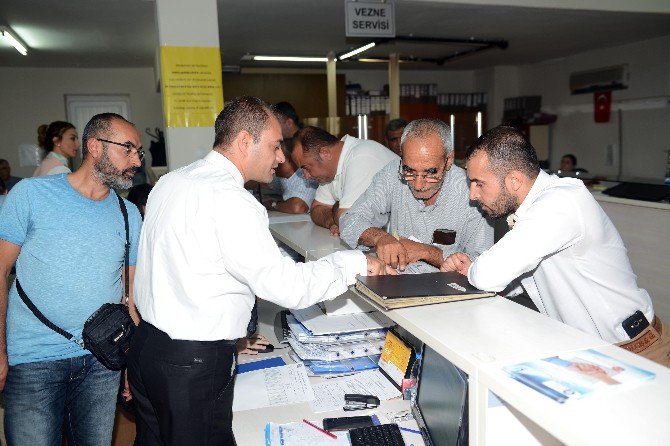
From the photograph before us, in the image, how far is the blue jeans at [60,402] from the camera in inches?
69.2

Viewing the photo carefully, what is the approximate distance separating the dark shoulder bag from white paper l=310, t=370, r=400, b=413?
0.70 m

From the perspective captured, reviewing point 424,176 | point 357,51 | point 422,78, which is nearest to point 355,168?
point 424,176

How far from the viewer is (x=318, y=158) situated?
305cm

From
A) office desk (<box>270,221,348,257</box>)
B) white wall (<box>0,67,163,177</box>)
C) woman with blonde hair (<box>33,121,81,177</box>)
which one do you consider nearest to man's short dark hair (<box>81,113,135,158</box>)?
office desk (<box>270,221,348,257</box>)

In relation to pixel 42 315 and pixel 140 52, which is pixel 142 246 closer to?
pixel 42 315

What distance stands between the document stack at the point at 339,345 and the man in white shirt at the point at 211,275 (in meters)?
0.45

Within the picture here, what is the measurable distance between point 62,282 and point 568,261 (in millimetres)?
1657

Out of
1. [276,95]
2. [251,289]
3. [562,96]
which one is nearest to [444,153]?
[251,289]

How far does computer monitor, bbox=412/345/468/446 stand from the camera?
117cm

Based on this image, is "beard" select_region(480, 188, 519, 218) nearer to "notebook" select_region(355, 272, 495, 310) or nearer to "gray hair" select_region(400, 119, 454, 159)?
"notebook" select_region(355, 272, 495, 310)

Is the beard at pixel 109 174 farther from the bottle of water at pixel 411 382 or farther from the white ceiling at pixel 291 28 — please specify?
the white ceiling at pixel 291 28

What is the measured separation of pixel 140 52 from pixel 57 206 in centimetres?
579

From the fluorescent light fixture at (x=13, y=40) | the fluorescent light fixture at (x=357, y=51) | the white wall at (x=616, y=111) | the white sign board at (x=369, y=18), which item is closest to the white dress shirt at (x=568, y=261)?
the white sign board at (x=369, y=18)

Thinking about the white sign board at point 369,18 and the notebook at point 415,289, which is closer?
the notebook at point 415,289
